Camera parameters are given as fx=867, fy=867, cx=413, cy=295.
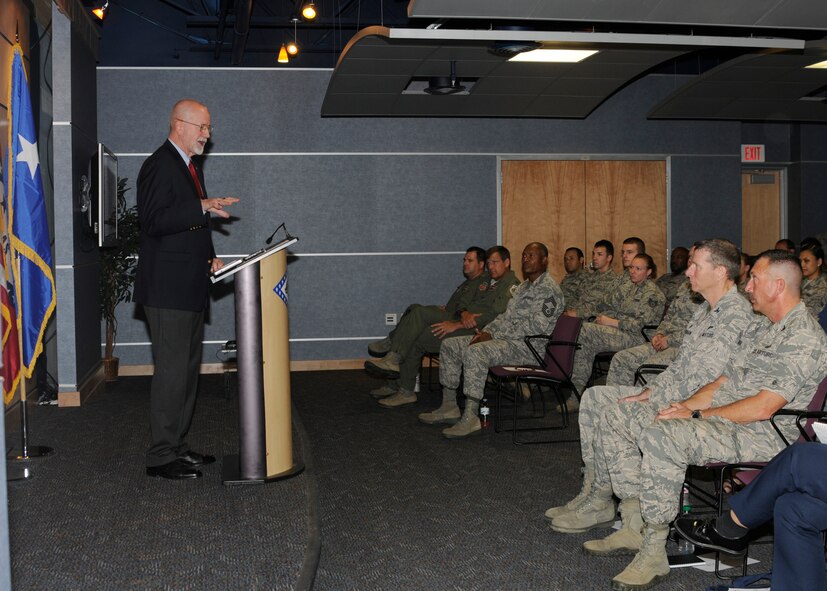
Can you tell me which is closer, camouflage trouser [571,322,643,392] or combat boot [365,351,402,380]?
camouflage trouser [571,322,643,392]

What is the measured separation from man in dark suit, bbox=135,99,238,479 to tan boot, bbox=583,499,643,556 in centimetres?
196

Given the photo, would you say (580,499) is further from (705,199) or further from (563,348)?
(705,199)

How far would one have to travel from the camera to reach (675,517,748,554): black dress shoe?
2.92 meters

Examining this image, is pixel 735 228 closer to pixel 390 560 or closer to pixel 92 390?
pixel 92 390

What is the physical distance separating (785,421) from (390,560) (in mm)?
1585

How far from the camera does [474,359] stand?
5898 mm

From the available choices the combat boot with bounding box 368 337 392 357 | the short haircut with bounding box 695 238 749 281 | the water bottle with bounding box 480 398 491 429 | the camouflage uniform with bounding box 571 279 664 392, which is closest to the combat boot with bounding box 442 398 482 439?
the water bottle with bounding box 480 398 491 429

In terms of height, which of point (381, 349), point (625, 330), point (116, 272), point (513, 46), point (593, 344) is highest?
point (513, 46)

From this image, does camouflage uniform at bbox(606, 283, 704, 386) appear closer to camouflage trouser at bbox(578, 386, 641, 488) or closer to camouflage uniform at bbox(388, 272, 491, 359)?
camouflage uniform at bbox(388, 272, 491, 359)

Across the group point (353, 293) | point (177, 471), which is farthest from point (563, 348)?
point (353, 293)

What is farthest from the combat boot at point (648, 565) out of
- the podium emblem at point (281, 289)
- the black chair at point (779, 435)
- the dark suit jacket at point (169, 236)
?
the dark suit jacket at point (169, 236)

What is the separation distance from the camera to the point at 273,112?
352 inches

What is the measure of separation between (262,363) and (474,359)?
221 centimetres

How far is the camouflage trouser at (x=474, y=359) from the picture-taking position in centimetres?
586
